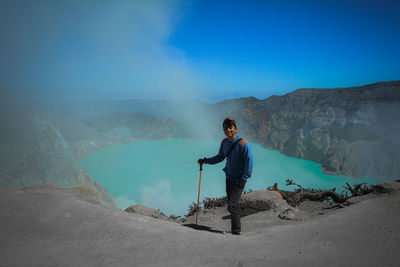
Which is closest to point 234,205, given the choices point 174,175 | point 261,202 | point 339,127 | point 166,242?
point 166,242

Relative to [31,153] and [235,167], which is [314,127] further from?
[31,153]

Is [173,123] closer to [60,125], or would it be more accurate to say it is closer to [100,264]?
[60,125]

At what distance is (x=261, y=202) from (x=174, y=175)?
11.4 meters

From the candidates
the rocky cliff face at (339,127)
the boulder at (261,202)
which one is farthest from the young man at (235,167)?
the rocky cliff face at (339,127)

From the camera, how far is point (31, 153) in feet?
32.4

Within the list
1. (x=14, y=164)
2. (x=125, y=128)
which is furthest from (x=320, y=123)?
(x=125, y=128)

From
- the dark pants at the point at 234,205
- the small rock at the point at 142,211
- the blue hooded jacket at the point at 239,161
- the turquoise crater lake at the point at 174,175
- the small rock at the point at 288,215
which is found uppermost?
the blue hooded jacket at the point at 239,161

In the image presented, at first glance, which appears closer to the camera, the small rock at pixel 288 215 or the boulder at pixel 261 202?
the small rock at pixel 288 215

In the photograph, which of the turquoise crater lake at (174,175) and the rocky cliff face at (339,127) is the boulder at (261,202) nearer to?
the turquoise crater lake at (174,175)

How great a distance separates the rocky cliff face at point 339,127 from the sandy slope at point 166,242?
1455 cm

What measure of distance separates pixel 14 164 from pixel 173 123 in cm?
1853

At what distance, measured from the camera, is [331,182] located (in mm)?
13539

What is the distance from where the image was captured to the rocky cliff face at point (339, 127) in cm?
1381

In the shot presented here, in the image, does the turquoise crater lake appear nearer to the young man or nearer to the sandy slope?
the young man
